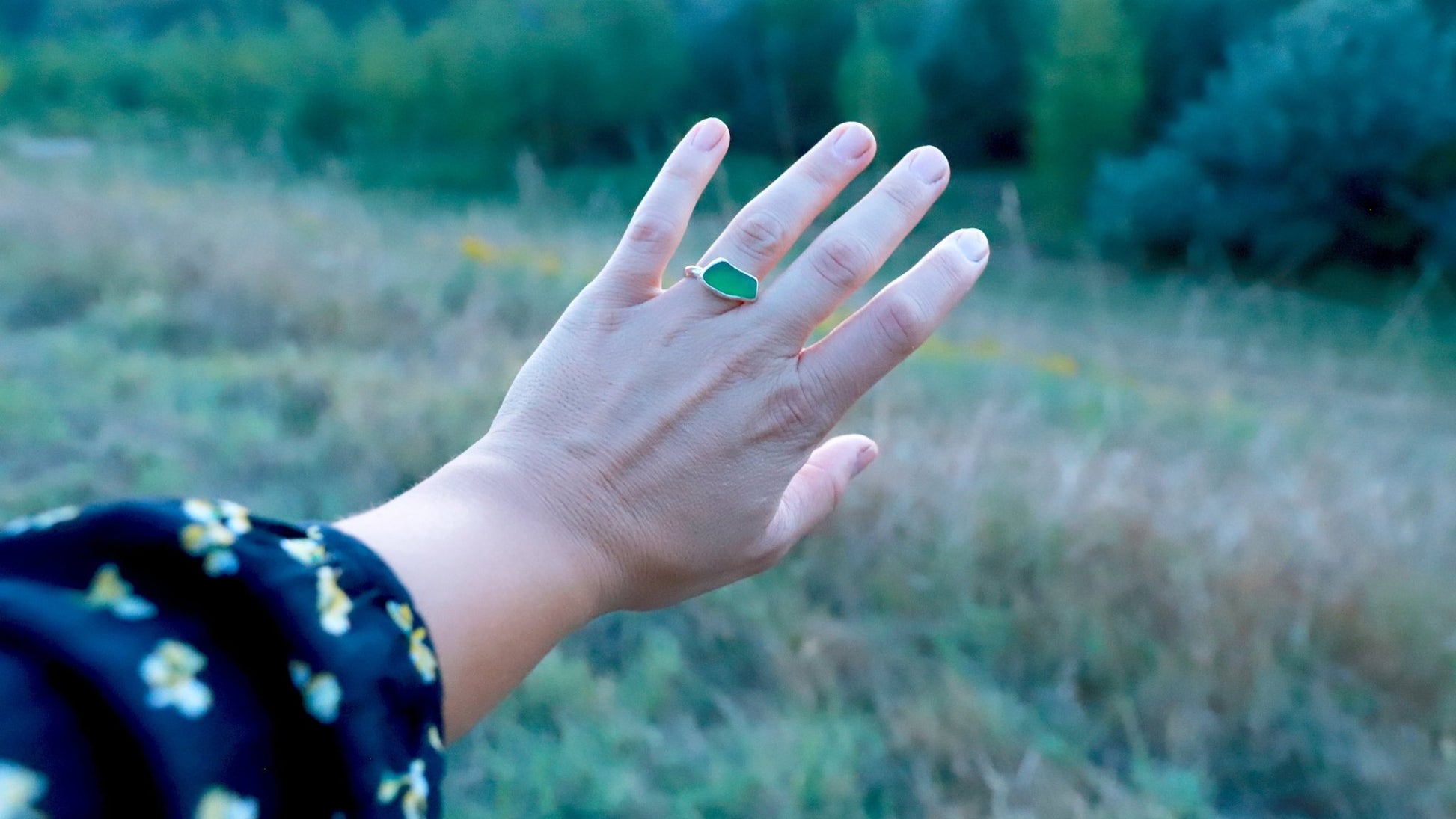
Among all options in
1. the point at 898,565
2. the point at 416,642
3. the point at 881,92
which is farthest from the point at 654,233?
the point at 881,92

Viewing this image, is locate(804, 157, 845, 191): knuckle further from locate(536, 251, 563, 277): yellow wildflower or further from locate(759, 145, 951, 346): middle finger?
locate(536, 251, 563, 277): yellow wildflower

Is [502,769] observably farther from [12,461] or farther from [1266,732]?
[12,461]

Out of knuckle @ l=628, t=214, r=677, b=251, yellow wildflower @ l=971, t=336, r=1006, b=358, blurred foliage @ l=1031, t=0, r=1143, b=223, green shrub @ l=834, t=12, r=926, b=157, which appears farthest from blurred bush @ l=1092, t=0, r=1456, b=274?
knuckle @ l=628, t=214, r=677, b=251

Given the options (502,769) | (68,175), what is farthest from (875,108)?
(502,769)

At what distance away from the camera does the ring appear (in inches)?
53.5

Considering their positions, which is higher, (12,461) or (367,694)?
(367,694)

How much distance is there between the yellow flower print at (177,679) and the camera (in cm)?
69

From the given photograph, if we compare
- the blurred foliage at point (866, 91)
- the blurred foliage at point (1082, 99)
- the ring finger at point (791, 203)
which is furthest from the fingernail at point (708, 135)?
the blurred foliage at point (1082, 99)

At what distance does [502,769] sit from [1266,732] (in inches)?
63.2

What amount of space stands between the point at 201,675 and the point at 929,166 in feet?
3.63

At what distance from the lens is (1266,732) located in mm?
2135

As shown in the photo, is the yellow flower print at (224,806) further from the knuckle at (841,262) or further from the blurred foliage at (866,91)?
the blurred foliage at (866,91)

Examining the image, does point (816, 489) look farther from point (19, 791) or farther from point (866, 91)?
point (866, 91)

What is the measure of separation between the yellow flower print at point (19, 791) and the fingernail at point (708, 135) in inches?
43.4
